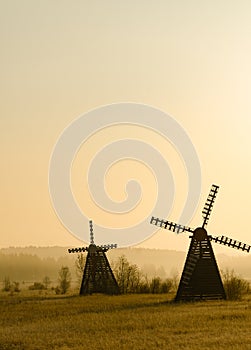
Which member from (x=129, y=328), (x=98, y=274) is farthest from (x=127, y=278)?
(x=129, y=328)

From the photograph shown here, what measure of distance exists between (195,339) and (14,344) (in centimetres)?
680

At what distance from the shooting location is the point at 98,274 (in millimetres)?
64000

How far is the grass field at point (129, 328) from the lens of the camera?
79.0ft

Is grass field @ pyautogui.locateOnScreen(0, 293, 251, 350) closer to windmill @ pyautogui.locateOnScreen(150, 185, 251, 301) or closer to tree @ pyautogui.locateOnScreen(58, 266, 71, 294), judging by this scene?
windmill @ pyautogui.locateOnScreen(150, 185, 251, 301)

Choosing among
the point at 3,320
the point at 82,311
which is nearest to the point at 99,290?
the point at 82,311

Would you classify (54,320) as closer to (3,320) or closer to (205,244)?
(3,320)

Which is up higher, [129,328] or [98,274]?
[98,274]

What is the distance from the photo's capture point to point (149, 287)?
67.1 metres

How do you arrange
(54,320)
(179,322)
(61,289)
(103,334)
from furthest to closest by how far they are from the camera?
1. (61,289)
2. (54,320)
3. (179,322)
4. (103,334)

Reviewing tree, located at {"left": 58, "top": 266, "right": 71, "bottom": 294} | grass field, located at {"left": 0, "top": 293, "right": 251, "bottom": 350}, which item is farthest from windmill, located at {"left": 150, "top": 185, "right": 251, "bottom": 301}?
tree, located at {"left": 58, "top": 266, "right": 71, "bottom": 294}

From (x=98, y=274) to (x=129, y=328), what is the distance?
3524 cm

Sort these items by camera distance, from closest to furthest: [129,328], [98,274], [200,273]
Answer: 1. [129,328]
2. [200,273]
3. [98,274]

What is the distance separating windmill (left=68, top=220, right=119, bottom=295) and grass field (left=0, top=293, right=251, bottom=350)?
21.5m

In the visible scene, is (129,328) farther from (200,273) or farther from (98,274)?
(98,274)
